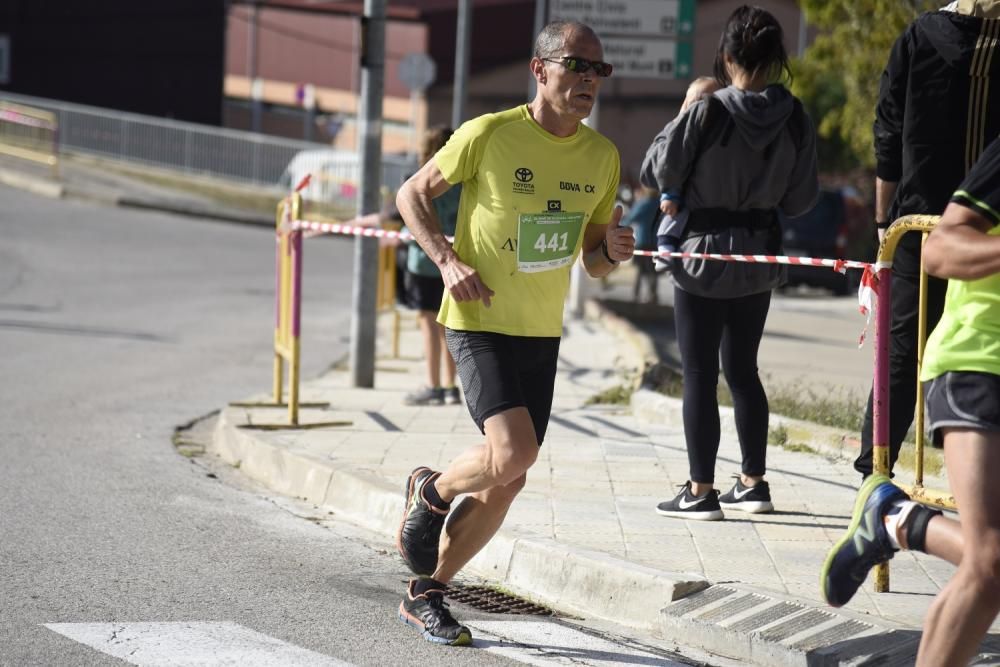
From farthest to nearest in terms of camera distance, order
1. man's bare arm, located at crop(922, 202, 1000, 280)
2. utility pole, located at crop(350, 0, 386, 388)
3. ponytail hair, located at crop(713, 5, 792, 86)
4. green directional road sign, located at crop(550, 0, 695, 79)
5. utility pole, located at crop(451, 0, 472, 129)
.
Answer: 1. utility pole, located at crop(451, 0, 472, 129)
2. green directional road sign, located at crop(550, 0, 695, 79)
3. utility pole, located at crop(350, 0, 386, 388)
4. ponytail hair, located at crop(713, 5, 792, 86)
5. man's bare arm, located at crop(922, 202, 1000, 280)

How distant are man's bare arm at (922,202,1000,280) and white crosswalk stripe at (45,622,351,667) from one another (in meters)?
2.23

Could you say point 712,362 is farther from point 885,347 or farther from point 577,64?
point 577,64

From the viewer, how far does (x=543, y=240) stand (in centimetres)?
498

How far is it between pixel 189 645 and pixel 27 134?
27553 mm

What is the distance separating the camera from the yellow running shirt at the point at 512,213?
4.95 metres

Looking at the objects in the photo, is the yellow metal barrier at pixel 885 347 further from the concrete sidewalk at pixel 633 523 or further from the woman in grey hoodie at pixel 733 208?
the woman in grey hoodie at pixel 733 208

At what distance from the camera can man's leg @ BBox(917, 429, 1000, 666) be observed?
3736mm

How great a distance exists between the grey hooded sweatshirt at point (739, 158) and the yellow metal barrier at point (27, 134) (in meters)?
25.3

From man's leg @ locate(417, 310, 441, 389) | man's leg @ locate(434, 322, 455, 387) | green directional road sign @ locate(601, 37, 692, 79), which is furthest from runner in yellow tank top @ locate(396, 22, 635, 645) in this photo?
green directional road sign @ locate(601, 37, 692, 79)

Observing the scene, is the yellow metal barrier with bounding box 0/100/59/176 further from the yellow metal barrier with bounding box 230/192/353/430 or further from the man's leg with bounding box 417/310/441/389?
the yellow metal barrier with bounding box 230/192/353/430

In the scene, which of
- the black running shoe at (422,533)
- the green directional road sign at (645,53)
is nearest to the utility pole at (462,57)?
the green directional road sign at (645,53)

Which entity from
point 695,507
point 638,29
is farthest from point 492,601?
point 638,29

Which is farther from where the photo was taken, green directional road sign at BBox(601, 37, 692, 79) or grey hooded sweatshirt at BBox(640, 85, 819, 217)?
green directional road sign at BBox(601, 37, 692, 79)

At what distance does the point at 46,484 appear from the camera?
23.8 ft
